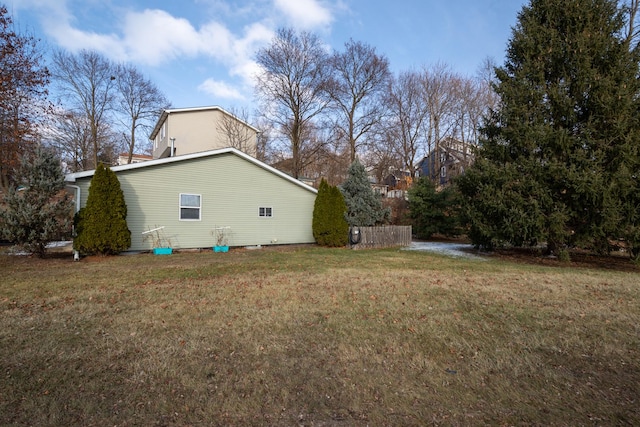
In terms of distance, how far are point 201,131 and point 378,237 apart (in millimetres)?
14795

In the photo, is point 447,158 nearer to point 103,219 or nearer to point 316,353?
point 103,219

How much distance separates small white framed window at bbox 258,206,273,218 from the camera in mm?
14438

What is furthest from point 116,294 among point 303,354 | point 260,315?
point 303,354

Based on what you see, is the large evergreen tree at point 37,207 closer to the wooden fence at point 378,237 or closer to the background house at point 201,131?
the wooden fence at point 378,237

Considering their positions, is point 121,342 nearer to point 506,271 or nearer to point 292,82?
point 506,271

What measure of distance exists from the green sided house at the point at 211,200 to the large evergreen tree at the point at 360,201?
1678 mm

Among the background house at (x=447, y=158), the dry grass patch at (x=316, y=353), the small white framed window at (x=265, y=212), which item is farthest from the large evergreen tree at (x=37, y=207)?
the background house at (x=447, y=158)

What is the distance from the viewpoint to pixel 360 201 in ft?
50.0

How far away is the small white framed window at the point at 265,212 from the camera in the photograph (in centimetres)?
1444

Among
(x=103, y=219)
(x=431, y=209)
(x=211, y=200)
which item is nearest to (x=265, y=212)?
(x=211, y=200)

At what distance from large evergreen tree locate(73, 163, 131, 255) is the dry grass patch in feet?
12.3

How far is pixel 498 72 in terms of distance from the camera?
11.8 m

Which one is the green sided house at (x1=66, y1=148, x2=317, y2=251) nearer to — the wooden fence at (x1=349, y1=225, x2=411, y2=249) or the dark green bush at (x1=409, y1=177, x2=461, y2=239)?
the wooden fence at (x1=349, y1=225, x2=411, y2=249)

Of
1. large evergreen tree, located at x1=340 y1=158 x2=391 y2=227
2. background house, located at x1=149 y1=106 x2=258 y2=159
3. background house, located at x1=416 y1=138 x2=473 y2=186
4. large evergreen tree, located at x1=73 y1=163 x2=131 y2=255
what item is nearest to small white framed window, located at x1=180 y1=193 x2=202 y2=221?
large evergreen tree, located at x1=73 y1=163 x2=131 y2=255
